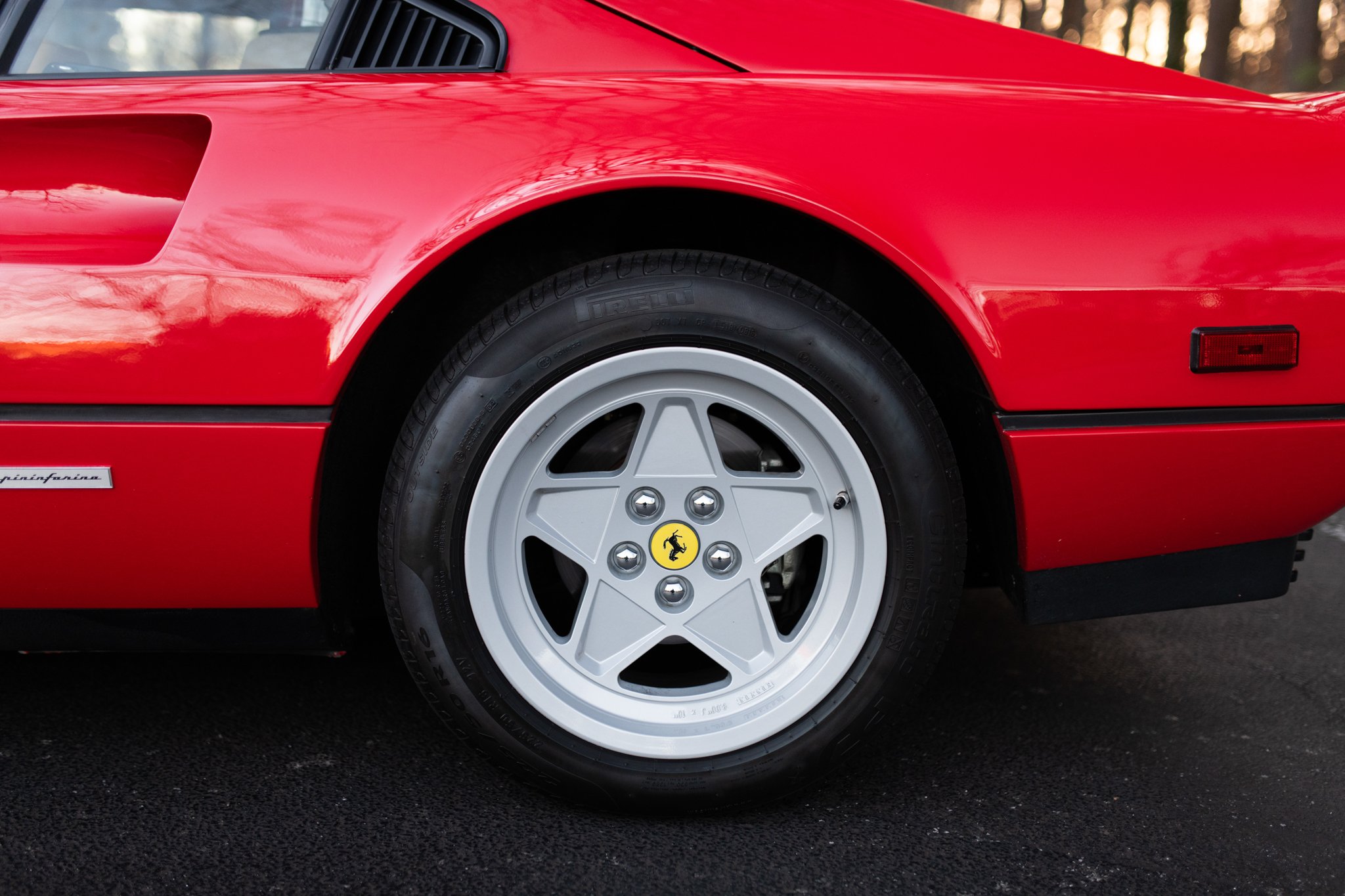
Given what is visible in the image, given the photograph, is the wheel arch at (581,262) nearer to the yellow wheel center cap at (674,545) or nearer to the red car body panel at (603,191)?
the red car body panel at (603,191)

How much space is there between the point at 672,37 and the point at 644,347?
454 mm

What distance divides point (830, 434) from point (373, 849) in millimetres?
816

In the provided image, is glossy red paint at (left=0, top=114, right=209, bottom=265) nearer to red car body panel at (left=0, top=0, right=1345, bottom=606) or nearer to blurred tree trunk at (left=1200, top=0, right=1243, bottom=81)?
red car body panel at (left=0, top=0, right=1345, bottom=606)

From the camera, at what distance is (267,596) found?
1.39m

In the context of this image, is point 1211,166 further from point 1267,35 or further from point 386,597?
point 1267,35

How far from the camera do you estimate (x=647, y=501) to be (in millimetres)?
1424

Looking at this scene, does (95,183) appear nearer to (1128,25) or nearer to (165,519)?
(165,519)

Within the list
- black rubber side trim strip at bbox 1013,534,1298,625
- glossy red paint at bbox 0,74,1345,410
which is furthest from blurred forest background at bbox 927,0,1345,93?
black rubber side trim strip at bbox 1013,534,1298,625

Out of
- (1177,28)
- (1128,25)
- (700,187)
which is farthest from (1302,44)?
(1128,25)

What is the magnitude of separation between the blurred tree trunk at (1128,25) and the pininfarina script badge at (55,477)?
2152 centimetres

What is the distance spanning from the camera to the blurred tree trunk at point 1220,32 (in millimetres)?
8852

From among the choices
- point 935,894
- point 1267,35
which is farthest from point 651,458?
point 1267,35

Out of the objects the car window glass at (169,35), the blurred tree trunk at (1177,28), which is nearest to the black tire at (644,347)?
the car window glass at (169,35)

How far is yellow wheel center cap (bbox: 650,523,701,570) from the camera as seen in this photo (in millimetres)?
1431
